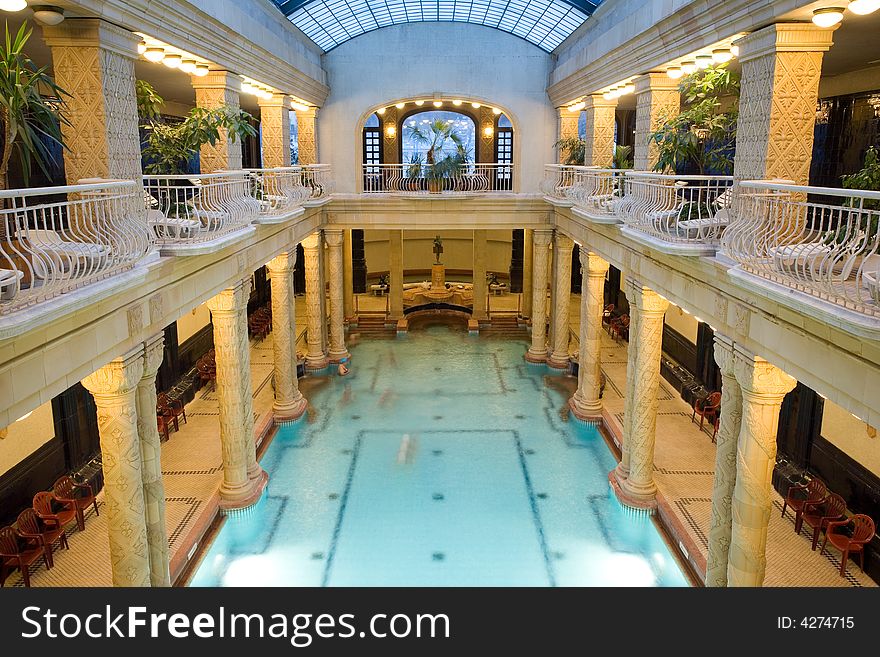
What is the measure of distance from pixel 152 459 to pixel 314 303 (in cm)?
1086

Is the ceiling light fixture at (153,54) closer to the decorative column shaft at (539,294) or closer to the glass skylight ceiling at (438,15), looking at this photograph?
the glass skylight ceiling at (438,15)

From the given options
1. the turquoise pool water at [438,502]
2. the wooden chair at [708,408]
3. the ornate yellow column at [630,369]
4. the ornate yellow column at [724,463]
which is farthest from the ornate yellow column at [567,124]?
the ornate yellow column at [724,463]

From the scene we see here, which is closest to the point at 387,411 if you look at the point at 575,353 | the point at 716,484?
the point at 575,353

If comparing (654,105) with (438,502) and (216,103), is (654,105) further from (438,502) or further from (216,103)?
(438,502)

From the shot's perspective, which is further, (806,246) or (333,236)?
(333,236)

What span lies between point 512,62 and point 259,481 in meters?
12.7

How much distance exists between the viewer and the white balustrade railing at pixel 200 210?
318 inches

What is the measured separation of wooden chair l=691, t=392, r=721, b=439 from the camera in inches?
568

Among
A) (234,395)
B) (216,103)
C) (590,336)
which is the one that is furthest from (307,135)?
(234,395)

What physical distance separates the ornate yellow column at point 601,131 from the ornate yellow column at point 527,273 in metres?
8.31

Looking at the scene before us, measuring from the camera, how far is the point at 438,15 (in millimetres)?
19250
